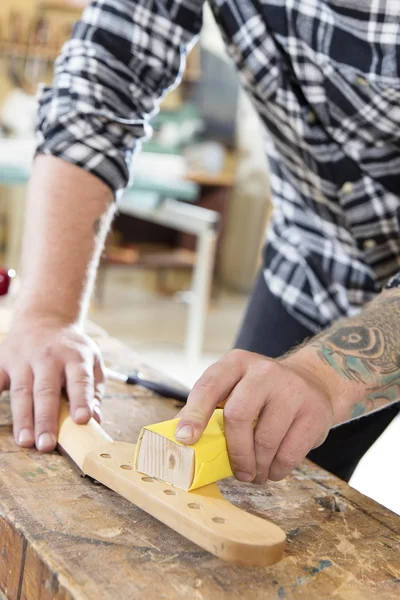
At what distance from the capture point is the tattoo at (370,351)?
2.64 ft

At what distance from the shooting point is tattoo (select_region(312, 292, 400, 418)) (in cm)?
80

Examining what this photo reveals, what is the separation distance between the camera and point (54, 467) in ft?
2.53

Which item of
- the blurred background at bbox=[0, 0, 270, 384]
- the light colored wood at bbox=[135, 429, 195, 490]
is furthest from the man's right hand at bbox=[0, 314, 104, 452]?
the blurred background at bbox=[0, 0, 270, 384]

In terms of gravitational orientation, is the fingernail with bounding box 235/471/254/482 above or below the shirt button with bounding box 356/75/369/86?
below

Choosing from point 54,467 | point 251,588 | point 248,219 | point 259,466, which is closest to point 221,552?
point 251,588

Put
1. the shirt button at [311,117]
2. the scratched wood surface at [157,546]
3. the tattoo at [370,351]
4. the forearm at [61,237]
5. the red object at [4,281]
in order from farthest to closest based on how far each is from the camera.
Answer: the red object at [4,281] < the shirt button at [311,117] < the forearm at [61,237] < the tattoo at [370,351] < the scratched wood surface at [157,546]

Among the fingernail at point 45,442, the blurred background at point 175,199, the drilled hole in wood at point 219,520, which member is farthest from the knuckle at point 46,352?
the blurred background at point 175,199

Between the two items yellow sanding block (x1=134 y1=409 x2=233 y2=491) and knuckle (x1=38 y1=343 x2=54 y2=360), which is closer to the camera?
yellow sanding block (x1=134 y1=409 x2=233 y2=491)

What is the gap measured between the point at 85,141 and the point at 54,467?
1.65 ft

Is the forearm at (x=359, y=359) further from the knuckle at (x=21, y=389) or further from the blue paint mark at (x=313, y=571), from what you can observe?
the knuckle at (x=21, y=389)

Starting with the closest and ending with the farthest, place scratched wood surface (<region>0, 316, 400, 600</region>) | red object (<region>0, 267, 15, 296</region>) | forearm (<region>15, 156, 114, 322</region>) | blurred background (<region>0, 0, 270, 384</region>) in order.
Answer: scratched wood surface (<region>0, 316, 400, 600</region>), forearm (<region>15, 156, 114, 322</region>), red object (<region>0, 267, 15, 296</region>), blurred background (<region>0, 0, 270, 384</region>)

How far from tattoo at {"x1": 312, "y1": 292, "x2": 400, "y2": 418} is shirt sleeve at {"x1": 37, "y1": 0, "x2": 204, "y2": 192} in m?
0.44

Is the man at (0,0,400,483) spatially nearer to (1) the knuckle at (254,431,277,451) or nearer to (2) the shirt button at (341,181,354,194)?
(2) the shirt button at (341,181,354,194)

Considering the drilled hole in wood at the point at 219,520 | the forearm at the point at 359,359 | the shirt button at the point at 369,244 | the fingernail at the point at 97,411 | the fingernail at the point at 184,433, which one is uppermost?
the shirt button at the point at 369,244
